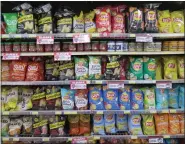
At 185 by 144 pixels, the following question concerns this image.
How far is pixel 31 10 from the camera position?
8.02 ft

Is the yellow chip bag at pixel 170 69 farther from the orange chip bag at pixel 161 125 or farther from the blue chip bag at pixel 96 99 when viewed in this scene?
the blue chip bag at pixel 96 99

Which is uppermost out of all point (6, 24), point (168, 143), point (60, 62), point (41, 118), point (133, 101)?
point (6, 24)

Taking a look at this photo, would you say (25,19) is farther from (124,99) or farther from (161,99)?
(161,99)

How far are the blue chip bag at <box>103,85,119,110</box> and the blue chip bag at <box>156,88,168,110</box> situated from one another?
0.45 m

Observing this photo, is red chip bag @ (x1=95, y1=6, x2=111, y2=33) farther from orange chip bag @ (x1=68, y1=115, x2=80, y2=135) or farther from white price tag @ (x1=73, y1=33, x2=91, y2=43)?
orange chip bag @ (x1=68, y1=115, x2=80, y2=135)

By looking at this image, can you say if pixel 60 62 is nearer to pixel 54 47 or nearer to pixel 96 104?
pixel 54 47

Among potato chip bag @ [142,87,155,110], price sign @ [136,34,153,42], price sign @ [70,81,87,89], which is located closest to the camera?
price sign @ [136,34,153,42]

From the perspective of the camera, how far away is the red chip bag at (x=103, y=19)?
240 centimetres

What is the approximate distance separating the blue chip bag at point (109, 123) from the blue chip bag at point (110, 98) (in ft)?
0.44

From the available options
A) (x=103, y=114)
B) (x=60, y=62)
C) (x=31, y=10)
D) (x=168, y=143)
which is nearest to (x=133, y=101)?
(x=103, y=114)

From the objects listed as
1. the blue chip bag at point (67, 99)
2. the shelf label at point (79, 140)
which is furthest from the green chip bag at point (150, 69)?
the shelf label at point (79, 140)

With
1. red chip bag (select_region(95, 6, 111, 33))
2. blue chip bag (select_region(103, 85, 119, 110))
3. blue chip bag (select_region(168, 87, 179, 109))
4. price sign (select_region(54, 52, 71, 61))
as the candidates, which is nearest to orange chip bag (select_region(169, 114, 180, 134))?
blue chip bag (select_region(168, 87, 179, 109))

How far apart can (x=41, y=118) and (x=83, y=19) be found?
1.17 m

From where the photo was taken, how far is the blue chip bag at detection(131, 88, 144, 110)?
8.29ft
